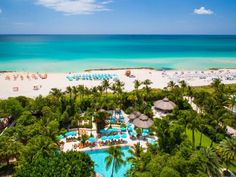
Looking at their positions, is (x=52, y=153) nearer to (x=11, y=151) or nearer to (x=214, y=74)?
(x=11, y=151)

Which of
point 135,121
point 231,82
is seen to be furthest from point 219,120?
point 231,82

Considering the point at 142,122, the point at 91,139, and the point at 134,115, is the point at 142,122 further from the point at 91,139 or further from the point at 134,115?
the point at 91,139

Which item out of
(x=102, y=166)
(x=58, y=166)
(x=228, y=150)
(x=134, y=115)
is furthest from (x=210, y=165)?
(x=134, y=115)

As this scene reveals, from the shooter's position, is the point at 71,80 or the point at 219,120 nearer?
the point at 219,120

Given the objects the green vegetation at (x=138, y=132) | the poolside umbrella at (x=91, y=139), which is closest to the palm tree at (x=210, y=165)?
the green vegetation at (x=138, y=132)

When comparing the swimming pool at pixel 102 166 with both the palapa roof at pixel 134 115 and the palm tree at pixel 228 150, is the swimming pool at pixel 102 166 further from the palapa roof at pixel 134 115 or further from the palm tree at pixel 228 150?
the palm tree at pixel 228 150

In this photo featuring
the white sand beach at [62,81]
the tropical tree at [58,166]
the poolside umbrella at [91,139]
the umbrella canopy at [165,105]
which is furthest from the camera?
the white sand beach at [62,81]
